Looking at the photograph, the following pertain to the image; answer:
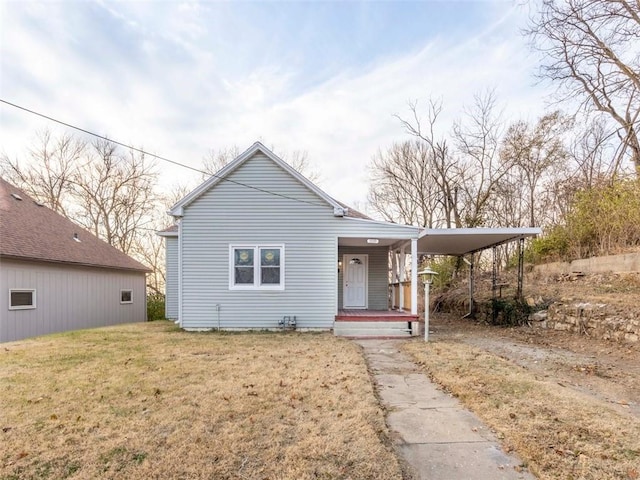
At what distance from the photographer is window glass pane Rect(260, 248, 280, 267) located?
10312 millimetres

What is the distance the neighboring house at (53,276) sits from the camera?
432 inches

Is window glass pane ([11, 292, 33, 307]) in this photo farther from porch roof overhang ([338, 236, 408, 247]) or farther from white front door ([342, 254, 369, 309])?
white front door ([342, 254, 369, 309])

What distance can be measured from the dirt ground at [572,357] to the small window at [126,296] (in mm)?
13202

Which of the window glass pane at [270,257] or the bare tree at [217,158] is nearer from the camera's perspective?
the window glass pane at [270,257]

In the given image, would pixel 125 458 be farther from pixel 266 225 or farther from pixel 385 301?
pixel 385 301

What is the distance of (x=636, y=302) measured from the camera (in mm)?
7891

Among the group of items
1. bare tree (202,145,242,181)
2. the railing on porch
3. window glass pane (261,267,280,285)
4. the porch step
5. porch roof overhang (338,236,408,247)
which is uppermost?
bare tree (202,145,242,181)

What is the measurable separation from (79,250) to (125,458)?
533 inches

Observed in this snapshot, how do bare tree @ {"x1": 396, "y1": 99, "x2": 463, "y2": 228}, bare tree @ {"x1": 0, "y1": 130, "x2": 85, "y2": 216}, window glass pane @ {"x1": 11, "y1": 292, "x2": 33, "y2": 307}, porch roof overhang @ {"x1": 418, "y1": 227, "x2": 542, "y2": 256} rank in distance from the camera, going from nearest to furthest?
porch roof overhang @ {"x1": 418, "y1": 227, "x2": 542, "y2": 256}
window glass pane @ {"x1": 11, "y1": 292, "x2": 33, "y2": 307}
bare tree @ {"x1": 396, "y1": 99, "x2": 463, "y2": 228}
bare tree @ {"x1": 0, "y1": 130, "x2": 85, "y2": 216}

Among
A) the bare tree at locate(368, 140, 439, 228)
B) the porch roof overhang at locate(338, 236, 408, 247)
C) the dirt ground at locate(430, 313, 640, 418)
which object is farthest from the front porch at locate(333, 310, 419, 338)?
the bare tree at locate(368, 140, 439, 228)

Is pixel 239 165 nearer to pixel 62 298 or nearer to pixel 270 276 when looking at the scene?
pixel 270 276

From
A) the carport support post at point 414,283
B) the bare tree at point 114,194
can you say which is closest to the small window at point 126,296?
the bare tree at point 114,194

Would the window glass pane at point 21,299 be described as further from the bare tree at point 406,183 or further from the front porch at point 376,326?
the bare tree at point 406,183

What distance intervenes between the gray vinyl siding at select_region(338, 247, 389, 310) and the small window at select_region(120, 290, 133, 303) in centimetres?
997
